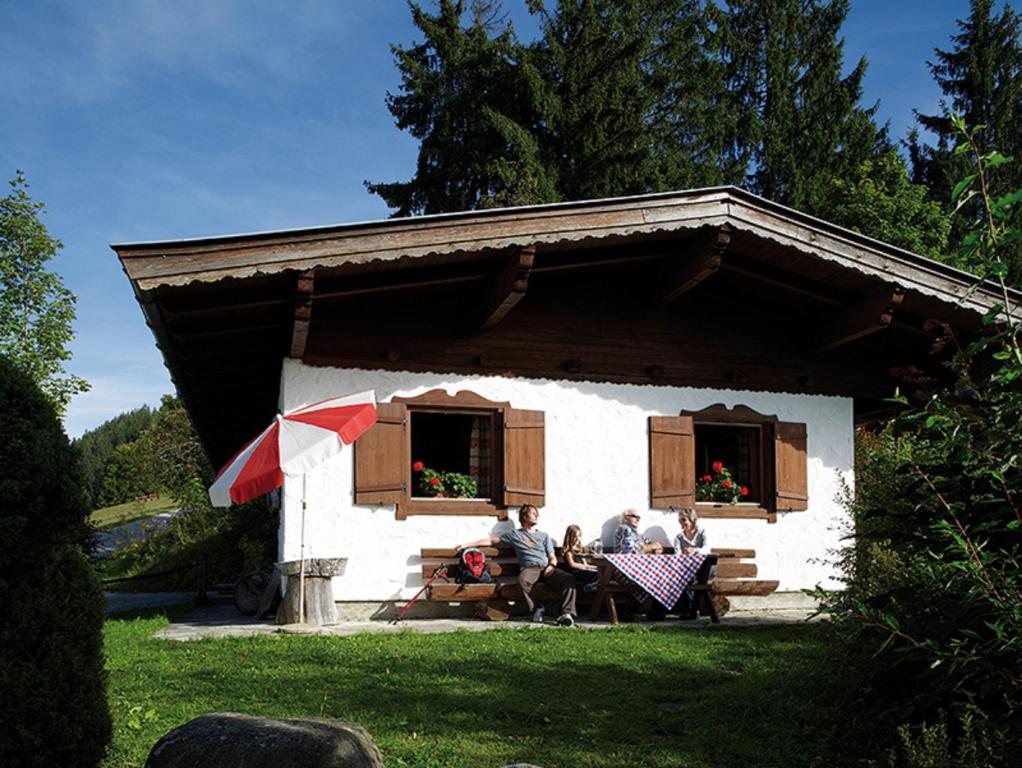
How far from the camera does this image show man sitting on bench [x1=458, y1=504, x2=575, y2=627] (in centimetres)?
932

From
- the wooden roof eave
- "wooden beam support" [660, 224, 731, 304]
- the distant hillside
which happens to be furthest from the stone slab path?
the distant hillside

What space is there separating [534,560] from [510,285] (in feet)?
8.56

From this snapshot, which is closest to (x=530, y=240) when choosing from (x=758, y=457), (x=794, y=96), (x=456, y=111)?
(x=758, y=457)

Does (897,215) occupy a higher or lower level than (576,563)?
higher

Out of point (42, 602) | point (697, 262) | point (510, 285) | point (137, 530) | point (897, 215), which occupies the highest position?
point (897, 215)

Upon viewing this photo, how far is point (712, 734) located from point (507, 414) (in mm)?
5650

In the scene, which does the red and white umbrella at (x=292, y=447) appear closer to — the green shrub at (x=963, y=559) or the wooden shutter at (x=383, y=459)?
the wooden shutter at (x=383, y=459)

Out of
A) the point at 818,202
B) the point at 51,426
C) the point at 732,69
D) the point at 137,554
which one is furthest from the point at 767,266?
the point at 732,69

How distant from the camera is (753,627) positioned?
8.83 metres

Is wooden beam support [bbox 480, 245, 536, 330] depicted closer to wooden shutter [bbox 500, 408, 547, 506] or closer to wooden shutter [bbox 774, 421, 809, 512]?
wooden shutter [bbox 500, 408, 547, 506]

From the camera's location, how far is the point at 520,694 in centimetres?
548

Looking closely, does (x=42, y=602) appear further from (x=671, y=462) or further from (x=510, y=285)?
(x=671, y=462)

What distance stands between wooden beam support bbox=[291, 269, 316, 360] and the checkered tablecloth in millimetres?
3445

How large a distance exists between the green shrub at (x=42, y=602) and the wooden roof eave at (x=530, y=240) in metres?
4.50
